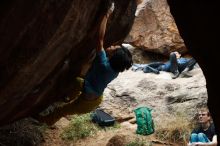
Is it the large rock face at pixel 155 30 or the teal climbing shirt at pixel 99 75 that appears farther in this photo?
the large rock face at pixel 155 30

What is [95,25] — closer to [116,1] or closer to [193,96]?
[116,1]

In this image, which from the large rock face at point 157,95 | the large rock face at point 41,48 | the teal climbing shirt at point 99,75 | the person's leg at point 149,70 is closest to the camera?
the large rock face at point 41,48

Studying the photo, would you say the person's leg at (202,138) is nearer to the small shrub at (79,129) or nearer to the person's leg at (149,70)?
the small shrub at (79,129)

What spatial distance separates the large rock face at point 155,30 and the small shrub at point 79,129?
6.03 meters

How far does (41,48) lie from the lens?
5.73m

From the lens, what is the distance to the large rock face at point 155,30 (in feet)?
54.3

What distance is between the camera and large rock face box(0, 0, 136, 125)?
527 cm

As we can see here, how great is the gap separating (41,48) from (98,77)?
1.31 meters

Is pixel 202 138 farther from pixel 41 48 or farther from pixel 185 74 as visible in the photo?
pixel 185 74

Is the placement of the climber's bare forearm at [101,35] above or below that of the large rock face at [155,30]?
above

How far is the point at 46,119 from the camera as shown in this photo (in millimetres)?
7613

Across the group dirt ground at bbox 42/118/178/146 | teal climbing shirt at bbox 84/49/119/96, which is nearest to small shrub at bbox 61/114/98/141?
dirt ground at bbox 42/118/178/146

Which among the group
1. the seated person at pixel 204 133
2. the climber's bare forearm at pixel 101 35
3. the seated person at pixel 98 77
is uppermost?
the climber's bare forearm at pixel 101 35

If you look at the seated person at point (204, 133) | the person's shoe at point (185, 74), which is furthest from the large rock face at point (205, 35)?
the person's shoe at point (185, 74)
